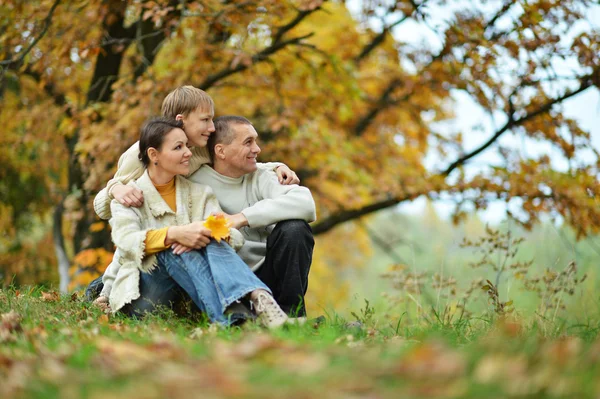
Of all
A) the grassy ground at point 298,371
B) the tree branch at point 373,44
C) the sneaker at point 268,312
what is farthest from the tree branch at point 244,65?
the grassy ground at point 298,371

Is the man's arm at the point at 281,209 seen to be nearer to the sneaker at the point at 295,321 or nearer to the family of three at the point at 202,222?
the family of three at the point at 202,222

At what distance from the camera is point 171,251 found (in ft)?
12.1

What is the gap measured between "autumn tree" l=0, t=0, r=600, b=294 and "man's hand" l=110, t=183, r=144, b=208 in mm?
2366

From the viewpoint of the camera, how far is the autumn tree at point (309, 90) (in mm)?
6477

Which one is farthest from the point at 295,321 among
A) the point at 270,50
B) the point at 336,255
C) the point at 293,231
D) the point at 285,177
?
the point at 336,255

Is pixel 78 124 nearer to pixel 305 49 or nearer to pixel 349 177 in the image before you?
pixel 305 49

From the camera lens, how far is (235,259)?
3615 mm

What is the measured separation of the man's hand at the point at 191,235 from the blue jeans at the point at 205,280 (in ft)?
0.15

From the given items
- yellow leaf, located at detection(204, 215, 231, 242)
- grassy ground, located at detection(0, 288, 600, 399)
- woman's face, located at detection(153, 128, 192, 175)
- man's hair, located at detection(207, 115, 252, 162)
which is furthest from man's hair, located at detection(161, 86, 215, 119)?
grassy ground, located at detection(0, 288, 600, 399)

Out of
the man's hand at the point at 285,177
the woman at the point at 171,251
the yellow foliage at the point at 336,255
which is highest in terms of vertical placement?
the man's hand at the point at 285,177

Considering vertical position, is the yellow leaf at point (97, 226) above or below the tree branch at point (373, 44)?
below

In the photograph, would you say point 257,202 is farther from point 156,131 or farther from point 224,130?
point 156,131

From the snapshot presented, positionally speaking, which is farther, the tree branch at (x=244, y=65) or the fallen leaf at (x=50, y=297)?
the tree branch at (x=244, y=65)

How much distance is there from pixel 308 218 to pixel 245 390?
2.18m
